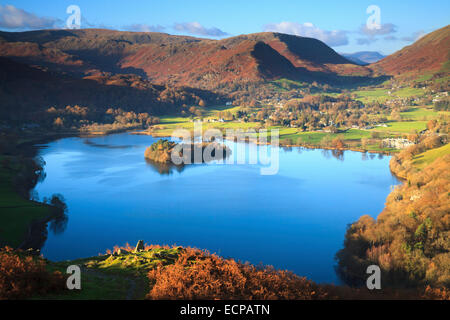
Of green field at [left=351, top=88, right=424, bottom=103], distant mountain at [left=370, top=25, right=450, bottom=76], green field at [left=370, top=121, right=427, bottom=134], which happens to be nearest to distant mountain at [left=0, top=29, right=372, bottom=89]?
distant mountain at [left=370, top=25, right=450, bottom=76]

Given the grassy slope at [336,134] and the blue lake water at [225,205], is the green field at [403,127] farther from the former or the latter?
the blue lake water at [225,205]

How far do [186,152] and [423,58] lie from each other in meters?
140

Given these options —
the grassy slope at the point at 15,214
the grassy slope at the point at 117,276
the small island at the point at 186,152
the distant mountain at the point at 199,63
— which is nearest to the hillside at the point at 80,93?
the distant mountain at the point at 199,63

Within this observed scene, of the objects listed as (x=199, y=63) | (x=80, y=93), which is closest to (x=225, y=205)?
(x=80, y=93)

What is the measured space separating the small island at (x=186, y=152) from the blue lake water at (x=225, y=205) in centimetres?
231

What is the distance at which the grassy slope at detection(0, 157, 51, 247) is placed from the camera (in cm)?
2119

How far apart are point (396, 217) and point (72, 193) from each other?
96.1 ft

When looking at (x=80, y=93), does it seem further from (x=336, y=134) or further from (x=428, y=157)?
(x=428, y=157)

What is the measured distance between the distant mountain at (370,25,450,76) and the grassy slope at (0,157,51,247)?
463ft

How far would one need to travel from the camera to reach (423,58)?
150625 millimetres

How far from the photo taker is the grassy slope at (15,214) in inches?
834

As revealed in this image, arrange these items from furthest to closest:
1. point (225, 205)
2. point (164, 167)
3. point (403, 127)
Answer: point (403, 127)
point (164, 167)
point (225, 205)

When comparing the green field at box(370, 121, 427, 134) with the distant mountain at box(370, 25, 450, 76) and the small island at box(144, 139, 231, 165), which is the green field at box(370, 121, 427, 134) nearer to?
the small island at box(144, 139, 231, 165)
